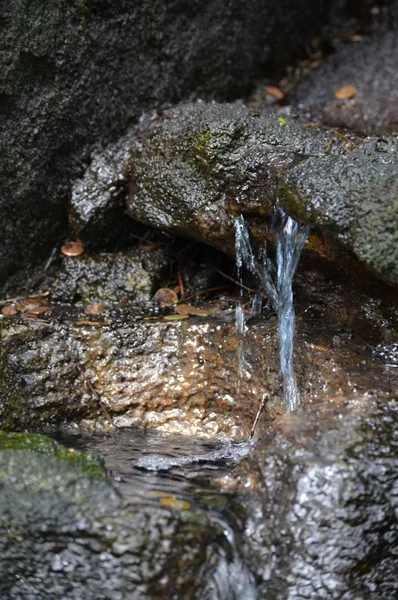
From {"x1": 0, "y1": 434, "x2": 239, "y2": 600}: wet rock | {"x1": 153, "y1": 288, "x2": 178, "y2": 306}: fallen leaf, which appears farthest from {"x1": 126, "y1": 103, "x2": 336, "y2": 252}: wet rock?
{"x1": 0, "y1": 434, "x2": 239, "y2": 600}: wet rock

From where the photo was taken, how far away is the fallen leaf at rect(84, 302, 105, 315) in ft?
11.8

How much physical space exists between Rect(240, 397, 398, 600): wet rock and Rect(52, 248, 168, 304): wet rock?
1.54 meters

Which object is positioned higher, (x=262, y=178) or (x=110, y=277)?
(x=262, y=178)

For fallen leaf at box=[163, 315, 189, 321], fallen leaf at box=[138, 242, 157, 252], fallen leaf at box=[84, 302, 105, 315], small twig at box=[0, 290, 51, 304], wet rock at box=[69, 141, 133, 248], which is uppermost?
wet rock at box=[69, 141, 133, 248]

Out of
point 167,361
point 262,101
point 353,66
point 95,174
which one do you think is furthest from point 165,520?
point 353,66

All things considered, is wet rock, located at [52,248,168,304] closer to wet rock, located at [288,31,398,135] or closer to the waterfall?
the waterfall

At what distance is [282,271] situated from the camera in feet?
10.7

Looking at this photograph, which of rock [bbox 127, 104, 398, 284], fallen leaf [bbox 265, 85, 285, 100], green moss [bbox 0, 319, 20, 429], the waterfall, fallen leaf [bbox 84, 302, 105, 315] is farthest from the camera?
fallen leaf [bbox 265, 85, 285, 100]

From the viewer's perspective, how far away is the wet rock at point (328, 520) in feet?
7.70

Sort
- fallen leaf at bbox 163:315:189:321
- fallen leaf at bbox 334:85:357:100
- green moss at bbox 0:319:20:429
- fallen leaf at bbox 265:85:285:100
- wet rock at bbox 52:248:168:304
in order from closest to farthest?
1. green moss at bbox 0:319:20:429
2. fallen leaf at bbox 163:315:189:321
3. wet rock at bbox 52:248:168:304
4. fallen leaf at bbox 334:85:357:100
5. fallen leaf at bbox 265:85:285:100

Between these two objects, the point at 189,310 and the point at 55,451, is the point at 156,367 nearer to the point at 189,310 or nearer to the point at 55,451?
the point at 189,310

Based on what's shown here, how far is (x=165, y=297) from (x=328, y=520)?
1671 mm

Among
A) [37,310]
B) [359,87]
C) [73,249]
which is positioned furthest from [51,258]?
[359,87]

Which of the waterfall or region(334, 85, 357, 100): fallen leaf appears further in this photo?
region(334, 85, 357, 100): fallen leaf
